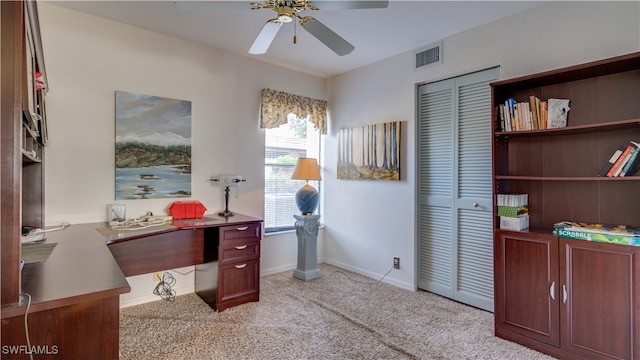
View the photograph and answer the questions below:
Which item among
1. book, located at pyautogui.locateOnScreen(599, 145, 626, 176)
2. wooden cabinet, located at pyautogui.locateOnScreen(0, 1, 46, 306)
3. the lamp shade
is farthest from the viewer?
the lamp shade

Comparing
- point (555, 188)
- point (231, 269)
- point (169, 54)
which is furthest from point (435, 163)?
point (169, 54)

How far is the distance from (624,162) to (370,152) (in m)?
2.23

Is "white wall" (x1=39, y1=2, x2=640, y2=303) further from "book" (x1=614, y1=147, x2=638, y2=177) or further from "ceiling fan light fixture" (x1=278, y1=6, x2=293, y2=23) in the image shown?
"ceiling fan light fixture" (x1=278, y1=6, x2=293, y2=23)

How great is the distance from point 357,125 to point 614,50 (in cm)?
239

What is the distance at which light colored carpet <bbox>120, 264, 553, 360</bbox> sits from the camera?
7.19ft

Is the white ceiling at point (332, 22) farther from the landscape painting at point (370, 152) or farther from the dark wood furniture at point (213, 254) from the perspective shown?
the dark wood furniture at point (213, 254)

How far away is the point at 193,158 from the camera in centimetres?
328

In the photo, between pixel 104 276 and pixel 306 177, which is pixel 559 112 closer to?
pixel 306 177

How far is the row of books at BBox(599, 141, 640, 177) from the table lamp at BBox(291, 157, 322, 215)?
2485mm

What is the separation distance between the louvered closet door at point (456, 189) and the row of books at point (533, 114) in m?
0.39

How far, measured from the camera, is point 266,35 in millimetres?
2154

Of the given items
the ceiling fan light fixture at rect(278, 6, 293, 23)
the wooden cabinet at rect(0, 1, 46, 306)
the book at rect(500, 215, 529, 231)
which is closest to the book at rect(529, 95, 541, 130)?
the book at rect(500, 215, 529, 231)

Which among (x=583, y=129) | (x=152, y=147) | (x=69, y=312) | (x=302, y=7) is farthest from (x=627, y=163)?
(x=152, y=147)

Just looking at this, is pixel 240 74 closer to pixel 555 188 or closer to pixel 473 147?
pixel 473 147
